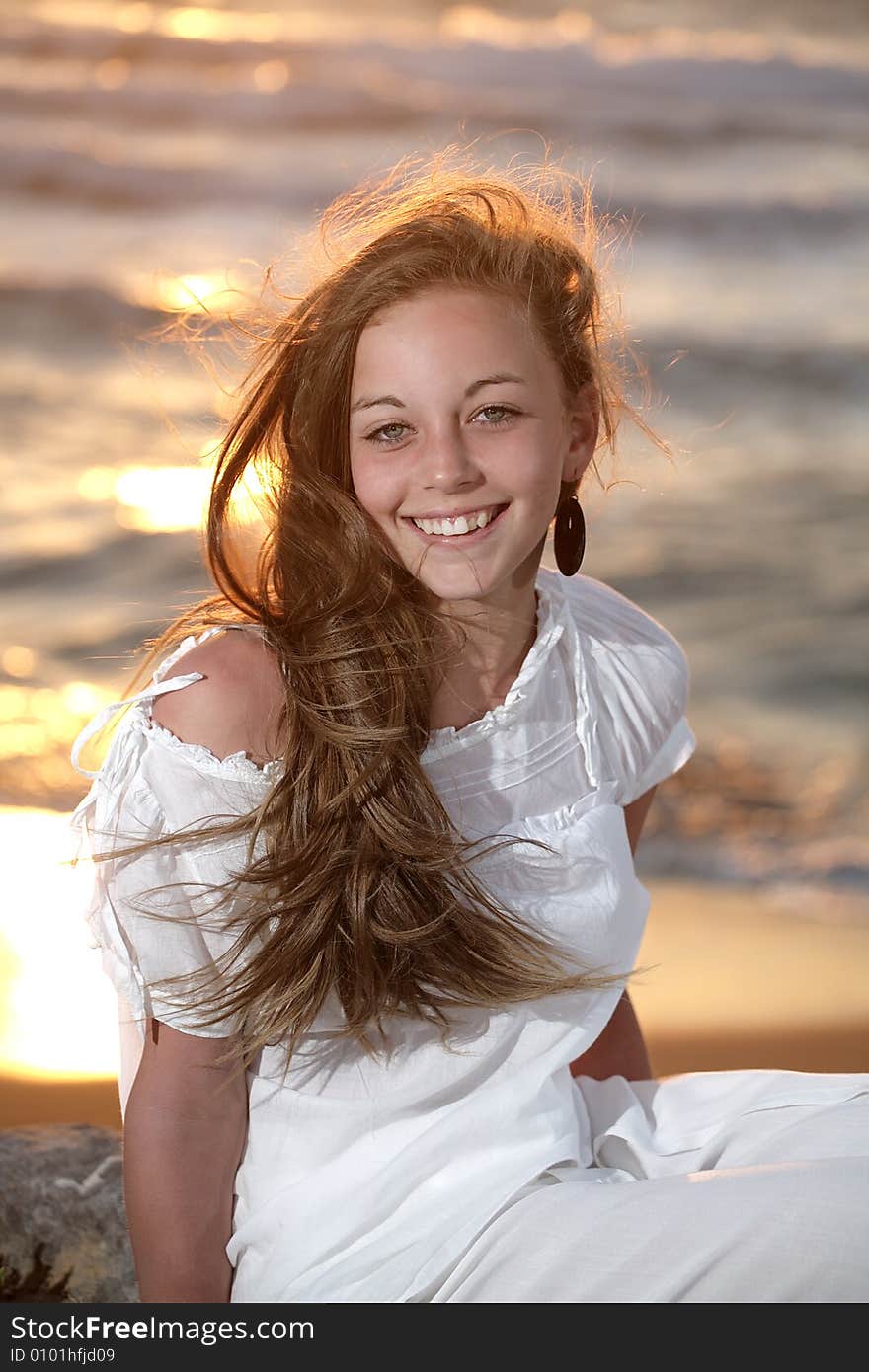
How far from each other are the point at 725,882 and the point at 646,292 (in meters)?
5.00

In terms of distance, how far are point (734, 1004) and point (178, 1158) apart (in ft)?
6.83

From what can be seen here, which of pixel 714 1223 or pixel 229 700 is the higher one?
pixel 229 700

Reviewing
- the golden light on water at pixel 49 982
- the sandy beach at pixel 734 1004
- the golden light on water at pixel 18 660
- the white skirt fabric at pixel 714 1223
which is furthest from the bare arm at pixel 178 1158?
the golden light on water at pixel 18 660

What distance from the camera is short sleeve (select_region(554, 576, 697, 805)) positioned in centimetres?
236

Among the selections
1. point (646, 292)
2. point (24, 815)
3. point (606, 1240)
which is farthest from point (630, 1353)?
point (646, 292)

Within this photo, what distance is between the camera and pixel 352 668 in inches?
79.1

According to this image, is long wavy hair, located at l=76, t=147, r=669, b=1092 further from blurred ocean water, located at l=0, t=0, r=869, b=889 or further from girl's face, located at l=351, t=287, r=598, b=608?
blurred ocean water, located at l=0, t=0, r=869, b=889

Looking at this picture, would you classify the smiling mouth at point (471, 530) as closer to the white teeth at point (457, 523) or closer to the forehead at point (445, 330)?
the white teeth at point (457, 523)

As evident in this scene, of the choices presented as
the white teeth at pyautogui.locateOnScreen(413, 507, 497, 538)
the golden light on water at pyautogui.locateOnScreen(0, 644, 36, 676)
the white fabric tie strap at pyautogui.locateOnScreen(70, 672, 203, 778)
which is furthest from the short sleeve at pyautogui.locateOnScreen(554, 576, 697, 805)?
the golden light on water at pyautogui.locateOnScreen(0, 644, 36, 676)

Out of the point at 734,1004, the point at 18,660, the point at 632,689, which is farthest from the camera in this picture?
the point at 18,660

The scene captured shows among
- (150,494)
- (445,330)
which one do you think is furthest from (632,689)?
(150,494)

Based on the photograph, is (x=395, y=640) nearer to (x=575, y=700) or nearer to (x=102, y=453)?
(x=575, y=700)

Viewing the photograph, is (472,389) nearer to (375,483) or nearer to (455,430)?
(455,430)

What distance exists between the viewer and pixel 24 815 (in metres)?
5.02
